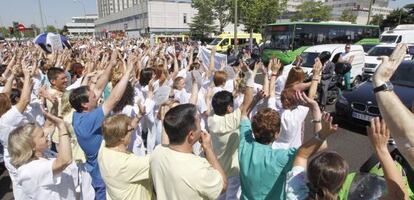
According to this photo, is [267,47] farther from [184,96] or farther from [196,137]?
[196,137]

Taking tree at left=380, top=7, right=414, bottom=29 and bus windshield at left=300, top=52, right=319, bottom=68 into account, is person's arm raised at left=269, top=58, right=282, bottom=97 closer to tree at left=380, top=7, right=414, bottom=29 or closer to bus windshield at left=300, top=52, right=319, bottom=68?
bus windshield at left=300, top=52, right=319, bottom=68

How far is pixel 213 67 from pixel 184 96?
4.57 ft

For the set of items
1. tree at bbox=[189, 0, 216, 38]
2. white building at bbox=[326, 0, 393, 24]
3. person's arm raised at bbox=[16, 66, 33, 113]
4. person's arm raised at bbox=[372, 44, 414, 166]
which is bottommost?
person's arm raised at bbox=[16, 66, 33, 113]

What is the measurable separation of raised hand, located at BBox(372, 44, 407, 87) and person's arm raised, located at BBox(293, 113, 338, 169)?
460 mm

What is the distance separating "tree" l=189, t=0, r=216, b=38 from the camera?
57.3 m

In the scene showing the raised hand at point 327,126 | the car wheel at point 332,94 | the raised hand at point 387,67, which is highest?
the raised hand at point 387,67

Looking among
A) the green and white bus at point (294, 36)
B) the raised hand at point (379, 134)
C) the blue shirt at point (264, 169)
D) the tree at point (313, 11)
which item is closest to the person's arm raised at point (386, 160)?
the raised hand at point (379, 134)

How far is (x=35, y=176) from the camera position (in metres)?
2.55

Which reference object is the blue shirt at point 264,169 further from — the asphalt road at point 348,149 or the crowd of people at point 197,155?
the asphalt road at point 348,149

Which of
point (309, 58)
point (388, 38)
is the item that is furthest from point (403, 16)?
point (309, 58)

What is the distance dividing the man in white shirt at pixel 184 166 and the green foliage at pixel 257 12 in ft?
141

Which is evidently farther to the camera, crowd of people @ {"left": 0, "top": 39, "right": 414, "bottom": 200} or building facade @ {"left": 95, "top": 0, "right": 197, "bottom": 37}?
building facade @ {"left": 95, "top": 0, "right": 197, "bottom": 37}

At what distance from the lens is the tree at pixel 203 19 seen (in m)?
57.3

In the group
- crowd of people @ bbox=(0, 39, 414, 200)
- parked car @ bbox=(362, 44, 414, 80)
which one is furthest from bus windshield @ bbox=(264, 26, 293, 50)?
crowd of people @ bbox=(0, 39, 414, 200)
